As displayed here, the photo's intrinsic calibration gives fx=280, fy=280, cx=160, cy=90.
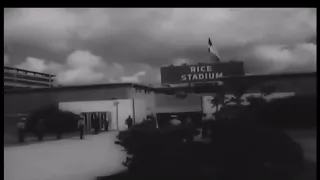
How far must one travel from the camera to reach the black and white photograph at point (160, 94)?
303 centimetres

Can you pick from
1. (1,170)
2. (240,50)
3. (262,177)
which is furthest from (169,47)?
(1,170)

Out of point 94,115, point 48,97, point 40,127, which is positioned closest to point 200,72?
point 94,115

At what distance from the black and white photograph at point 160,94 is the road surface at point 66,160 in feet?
0.04

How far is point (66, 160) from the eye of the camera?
303cm

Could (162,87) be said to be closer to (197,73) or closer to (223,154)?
(197,73)

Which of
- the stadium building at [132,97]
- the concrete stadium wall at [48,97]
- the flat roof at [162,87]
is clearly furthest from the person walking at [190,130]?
the concrete stadium wall at [48,97]

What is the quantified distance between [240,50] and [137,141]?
4.99 ft

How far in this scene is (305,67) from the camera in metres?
3.15

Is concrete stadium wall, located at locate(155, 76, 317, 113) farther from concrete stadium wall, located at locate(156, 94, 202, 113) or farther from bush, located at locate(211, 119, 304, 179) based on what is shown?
bush, located at locate(211, 119, 304, 179)

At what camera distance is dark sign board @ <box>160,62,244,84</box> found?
122 inches

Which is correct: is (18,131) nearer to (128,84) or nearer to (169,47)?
(128,84)

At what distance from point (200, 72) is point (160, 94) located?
0.51 meters

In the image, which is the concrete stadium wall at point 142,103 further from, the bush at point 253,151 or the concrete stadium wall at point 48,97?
the bush at point 253,151

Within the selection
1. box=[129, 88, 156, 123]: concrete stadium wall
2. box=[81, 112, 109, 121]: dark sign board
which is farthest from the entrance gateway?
box=[81, 112, 109, 121]: dark sign board
